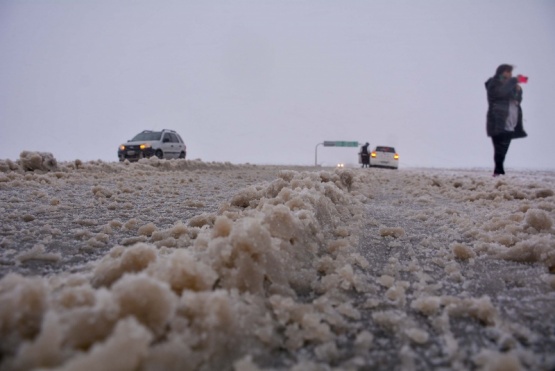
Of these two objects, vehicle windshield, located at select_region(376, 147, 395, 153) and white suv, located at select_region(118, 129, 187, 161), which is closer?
white suv, located at select_region(118, 129, 187, 161)

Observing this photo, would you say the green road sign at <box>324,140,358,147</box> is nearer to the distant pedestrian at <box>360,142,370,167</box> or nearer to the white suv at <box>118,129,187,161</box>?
the distant pedestrian at <box>360,142,370,167</box>

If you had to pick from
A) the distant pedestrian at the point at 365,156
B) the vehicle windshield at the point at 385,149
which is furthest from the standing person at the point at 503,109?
the distant pedestrian at the point at 365,156

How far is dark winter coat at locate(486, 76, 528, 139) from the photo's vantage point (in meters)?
8.12

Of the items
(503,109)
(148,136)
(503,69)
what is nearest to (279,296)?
(503,109)

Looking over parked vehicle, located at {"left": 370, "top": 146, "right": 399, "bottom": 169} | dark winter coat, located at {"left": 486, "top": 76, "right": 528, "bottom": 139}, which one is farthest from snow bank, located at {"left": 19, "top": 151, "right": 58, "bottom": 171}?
parked vehicle, located at {"left": 370, "top": 146, "right": 399, "bottom": 169}

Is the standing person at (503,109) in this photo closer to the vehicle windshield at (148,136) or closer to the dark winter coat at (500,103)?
the dark winter coat at (500,103)

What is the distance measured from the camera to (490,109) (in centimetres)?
845

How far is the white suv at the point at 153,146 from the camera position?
1495 cm

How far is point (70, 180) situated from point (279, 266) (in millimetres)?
5710

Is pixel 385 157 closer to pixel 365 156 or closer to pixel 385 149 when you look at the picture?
pixel 385 149

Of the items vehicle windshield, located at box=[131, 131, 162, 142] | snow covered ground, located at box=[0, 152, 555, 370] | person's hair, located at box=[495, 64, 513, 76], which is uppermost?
person's hair, located at box=[495, 64, 513, 76]

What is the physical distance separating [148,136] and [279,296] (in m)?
16.0

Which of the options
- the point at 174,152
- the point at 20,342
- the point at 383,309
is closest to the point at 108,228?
the point at 20,342

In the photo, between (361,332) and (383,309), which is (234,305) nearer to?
(361,332)
